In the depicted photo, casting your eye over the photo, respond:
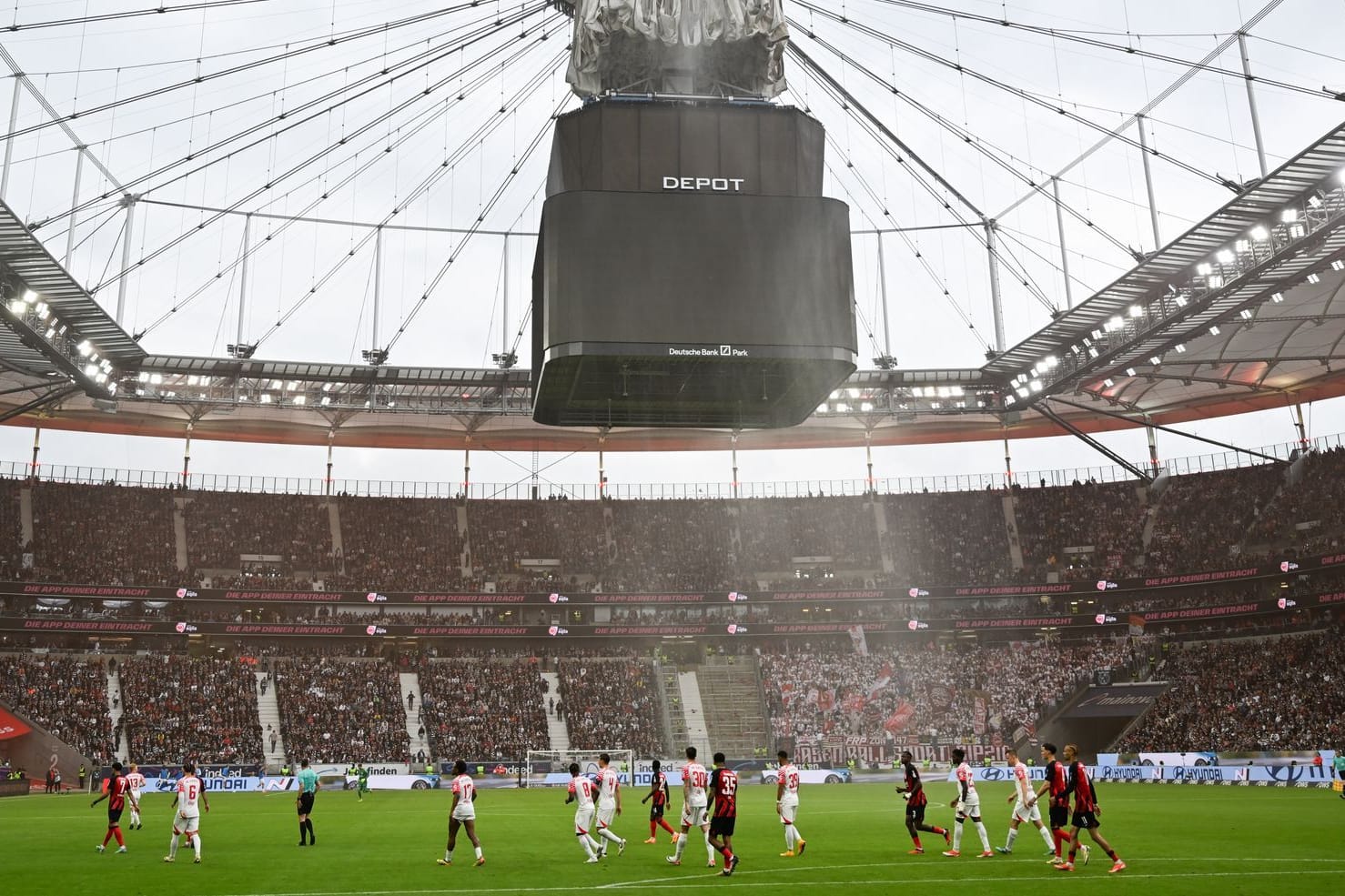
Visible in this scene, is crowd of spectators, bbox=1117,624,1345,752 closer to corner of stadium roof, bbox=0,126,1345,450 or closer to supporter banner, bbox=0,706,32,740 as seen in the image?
Result: corner of stadium roof, bbox=0,126,1345,450

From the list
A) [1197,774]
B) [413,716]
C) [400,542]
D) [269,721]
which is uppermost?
[400,542]

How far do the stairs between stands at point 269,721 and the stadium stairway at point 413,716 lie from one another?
692cm

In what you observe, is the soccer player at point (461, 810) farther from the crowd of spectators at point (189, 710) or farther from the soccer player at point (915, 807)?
the crowd of spectators at point (189, 710)

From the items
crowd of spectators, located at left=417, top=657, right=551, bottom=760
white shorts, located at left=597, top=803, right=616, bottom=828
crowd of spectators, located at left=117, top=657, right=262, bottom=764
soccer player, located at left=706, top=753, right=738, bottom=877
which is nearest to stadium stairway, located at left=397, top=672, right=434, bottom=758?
crowd of spectators, located at left=417, top=657, right=551, bottom=760

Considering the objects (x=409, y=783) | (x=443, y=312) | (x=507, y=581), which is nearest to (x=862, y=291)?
(x=507, y=581)

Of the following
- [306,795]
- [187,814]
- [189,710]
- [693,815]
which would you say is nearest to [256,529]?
[189,710]

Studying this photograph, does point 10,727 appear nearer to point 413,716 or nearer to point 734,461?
point 413,716

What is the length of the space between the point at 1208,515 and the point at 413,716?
5179cm

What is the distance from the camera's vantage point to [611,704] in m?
66.4

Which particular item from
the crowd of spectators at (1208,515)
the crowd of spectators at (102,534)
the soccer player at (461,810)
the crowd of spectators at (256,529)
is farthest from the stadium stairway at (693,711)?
the soccer player at (461,810)

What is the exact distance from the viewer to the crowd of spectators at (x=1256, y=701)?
171 ft

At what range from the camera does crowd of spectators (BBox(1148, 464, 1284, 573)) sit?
6819 centimetres

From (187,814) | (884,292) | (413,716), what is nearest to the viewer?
(187,814)

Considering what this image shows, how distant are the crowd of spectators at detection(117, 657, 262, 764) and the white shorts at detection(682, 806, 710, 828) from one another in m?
42.1
